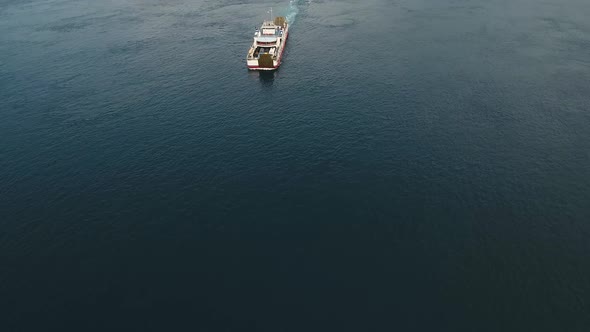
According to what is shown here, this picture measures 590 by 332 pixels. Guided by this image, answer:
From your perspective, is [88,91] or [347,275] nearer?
[347,275]

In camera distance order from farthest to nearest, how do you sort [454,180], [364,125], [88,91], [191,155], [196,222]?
[88,91] → [364,125] → [191,155] → [454,180] → [196,222]

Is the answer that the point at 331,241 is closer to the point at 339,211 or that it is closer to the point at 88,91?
the point at 339,211

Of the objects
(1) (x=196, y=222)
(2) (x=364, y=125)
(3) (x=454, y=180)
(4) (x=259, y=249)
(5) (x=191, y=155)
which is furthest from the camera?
(2) (x=364, y=125)

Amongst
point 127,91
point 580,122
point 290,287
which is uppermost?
point 127,91

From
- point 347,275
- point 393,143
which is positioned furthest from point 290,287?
point 393,143

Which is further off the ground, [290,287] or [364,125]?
[364,125]

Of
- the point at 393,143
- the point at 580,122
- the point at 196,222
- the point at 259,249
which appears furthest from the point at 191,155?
the point at 580,122
